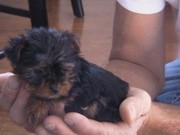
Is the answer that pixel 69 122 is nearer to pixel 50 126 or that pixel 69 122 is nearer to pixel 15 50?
pixel 50 126

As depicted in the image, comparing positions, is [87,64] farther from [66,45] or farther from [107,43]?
[107,43]

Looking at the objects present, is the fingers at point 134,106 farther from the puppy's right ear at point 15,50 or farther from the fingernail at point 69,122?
the puppy's right ear at point 15,50

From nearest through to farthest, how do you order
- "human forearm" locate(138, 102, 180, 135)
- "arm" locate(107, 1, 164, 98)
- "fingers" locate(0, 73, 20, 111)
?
"fingers" locate(0, 73, 20, 111)
"human forearm" locate(138, 102, 180, 135)
"arm" locate(107, 1, 164, 98)

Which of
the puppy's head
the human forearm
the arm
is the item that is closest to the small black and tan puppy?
the puppy's head

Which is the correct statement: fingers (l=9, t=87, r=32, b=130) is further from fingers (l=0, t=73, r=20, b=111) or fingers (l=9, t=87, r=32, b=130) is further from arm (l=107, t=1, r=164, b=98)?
arm (l=107, t=1, r=164, b=98)

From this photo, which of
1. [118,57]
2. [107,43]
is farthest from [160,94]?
[107,43]

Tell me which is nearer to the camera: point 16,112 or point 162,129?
point 16,112
